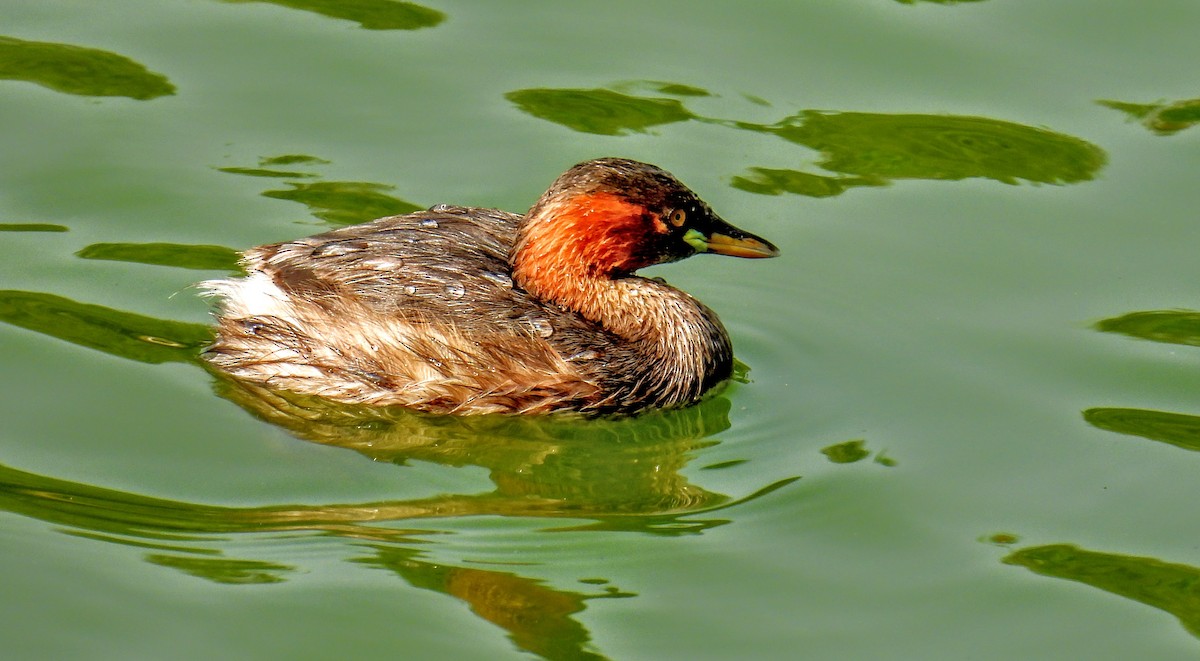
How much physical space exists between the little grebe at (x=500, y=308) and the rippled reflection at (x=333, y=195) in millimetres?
819

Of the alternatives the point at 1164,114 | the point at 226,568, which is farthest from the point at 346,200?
the point at 1164,114

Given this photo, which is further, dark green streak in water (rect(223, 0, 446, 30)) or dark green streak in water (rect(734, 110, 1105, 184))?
dark green streak in water (rect(223, 0, 446, 30))

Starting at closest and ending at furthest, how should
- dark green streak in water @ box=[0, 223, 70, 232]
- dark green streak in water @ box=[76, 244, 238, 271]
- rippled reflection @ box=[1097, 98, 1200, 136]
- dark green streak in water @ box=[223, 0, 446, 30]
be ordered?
dark green streak in water @ box=[76, 244, 238, 271] → dark green streak in water @ box=[0, 223, 70, 232] → rippled reflection @ box=[1097, 98, 1200, 136] → dark green streak in water @ box=[223, 0, 446, 30]

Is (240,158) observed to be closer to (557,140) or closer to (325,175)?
(325,175)

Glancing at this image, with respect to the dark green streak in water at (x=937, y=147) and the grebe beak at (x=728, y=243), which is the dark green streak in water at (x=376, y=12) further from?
the grebe beak at (x=728, y=243)

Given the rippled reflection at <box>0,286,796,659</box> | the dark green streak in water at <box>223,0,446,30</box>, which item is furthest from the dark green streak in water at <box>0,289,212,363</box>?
the dark green streak in water at <box>223,0,446,30</box>

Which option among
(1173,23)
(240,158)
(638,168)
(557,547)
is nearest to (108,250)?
(240,158)

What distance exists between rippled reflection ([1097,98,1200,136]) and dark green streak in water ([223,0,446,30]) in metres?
3.59

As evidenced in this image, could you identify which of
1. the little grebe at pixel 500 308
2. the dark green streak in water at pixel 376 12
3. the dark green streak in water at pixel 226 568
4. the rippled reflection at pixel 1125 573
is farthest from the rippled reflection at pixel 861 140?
the dark green streak in water at pixel 226 568

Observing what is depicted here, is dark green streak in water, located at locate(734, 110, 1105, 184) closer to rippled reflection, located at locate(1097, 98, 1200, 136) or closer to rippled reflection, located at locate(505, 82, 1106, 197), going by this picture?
rippled reflection, located at locate(505, 82, 1106, 197)

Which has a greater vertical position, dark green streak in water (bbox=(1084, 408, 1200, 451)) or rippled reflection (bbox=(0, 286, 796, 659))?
dark green streak in water (bbox=(1084, 408, 1200, 451))

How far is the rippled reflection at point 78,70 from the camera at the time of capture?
27.9 feet

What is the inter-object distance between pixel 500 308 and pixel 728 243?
1061 millimetres

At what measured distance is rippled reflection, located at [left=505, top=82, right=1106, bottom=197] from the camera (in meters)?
8.17
